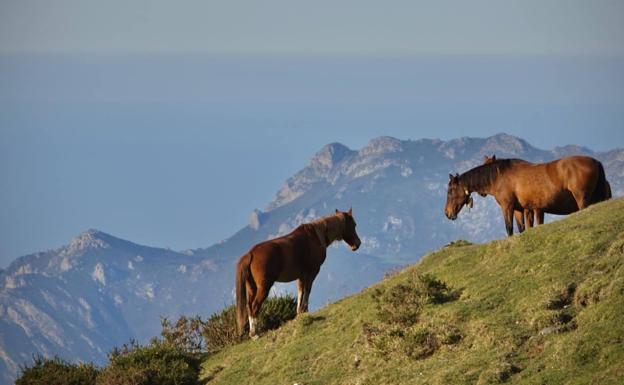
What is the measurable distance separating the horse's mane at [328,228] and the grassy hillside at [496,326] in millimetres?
2746

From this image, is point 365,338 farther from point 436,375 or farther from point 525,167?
point 525,167

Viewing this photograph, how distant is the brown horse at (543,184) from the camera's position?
2691cm

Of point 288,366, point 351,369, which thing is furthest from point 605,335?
point 288,366

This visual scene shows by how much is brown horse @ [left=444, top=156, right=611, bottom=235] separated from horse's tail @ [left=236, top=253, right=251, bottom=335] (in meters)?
6.36

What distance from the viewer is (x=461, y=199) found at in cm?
3091

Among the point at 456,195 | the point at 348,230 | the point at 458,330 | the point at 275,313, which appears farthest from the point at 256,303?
the point at 458,330

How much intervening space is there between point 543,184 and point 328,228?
5474 millimetres

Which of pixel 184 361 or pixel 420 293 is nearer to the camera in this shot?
pixel 420 293

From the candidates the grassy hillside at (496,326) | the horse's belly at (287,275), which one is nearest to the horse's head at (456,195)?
the grassy hillside at (496,326)

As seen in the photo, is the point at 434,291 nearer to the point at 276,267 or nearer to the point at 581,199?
the point at 276,267

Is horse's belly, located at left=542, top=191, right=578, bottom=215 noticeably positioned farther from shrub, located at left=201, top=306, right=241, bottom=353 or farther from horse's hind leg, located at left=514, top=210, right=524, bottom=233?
shrub, located at left=201, top=306, right=241, bottom=353

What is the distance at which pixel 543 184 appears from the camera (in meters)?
27.7

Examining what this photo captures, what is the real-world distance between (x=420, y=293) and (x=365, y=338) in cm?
148

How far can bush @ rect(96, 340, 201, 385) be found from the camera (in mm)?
25797
